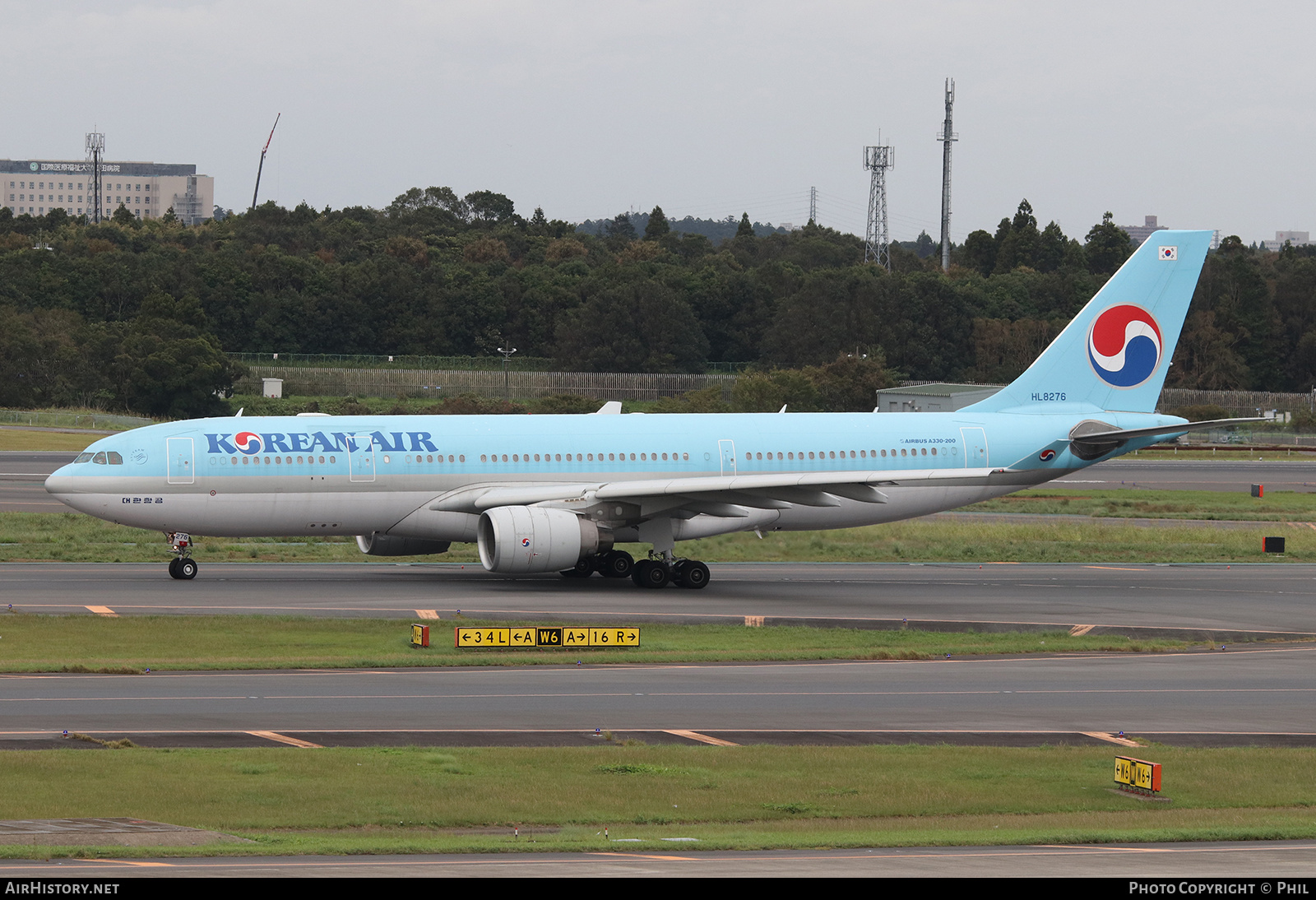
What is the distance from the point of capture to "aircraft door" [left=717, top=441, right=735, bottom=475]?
140 feet

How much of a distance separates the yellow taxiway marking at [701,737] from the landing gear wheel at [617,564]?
1905cm

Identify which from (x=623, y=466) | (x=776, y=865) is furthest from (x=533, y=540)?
(x=776, y=865)

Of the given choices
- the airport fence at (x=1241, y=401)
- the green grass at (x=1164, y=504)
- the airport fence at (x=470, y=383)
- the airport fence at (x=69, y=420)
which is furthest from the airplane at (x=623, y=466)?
the airport fence at (x=1241, y=401)

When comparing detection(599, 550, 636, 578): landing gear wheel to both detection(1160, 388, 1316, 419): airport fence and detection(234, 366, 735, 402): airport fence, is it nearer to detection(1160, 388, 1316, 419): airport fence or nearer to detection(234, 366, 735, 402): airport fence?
detection(234, 366, 735, 402): airport fence

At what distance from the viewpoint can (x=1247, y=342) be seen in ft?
471

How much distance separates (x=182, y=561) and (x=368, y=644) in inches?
460

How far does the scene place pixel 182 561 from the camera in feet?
132

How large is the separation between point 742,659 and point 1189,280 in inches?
974

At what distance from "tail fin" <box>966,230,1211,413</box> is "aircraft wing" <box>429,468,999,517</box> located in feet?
25.9

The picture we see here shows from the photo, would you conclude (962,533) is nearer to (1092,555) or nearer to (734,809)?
(1092,555)

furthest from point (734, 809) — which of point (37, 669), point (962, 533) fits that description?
point (962, 533)

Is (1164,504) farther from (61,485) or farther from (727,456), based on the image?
(61,485)

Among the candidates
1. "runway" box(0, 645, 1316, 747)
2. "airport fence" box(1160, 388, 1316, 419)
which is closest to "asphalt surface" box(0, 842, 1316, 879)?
"runway" box(0, 645, 1316, 747)

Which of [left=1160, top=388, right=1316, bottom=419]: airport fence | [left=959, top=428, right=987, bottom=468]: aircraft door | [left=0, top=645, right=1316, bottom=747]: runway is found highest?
[left=1160, top=388, right=1316, bottom=419]: airport fence
